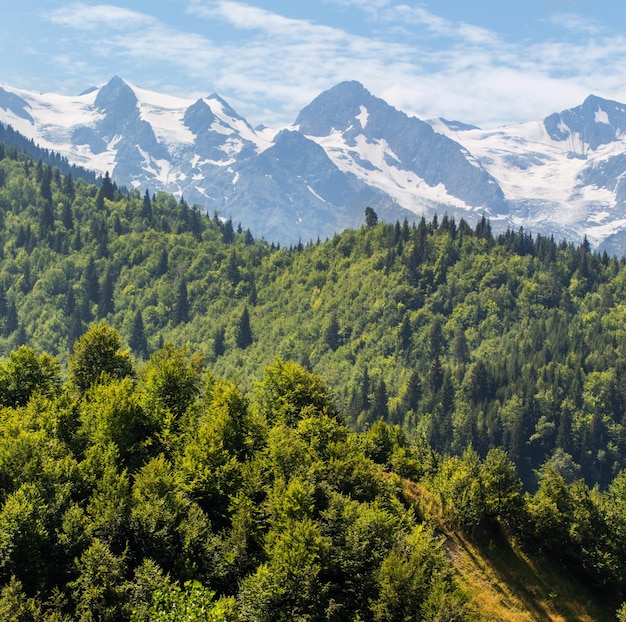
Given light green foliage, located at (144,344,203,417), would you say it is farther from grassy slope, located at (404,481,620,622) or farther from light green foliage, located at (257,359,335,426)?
grassy slope, located at (404,481,620,622)

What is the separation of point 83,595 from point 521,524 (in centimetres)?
4160

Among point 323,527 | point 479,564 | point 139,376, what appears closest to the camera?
point 323,527

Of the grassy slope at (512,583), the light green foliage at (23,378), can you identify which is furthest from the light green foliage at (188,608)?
the light green foliage at (23,378)

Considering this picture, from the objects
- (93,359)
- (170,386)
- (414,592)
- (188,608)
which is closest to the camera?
(188,608)

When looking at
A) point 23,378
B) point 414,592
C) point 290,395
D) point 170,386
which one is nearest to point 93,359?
point 23,378

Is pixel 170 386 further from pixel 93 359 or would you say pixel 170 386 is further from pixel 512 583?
pixel 512 583

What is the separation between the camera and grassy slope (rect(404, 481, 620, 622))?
66.2 metres

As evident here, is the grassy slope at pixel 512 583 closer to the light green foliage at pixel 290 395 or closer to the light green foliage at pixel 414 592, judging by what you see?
the light green foliage at pixel 414 592

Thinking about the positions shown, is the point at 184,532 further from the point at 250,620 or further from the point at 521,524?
the point at 521,524

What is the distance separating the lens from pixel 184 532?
59.8 meters

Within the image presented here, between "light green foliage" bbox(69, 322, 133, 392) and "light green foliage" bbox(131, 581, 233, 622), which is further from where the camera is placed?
"light green foliage" bbox(69, 322, 133, 392)

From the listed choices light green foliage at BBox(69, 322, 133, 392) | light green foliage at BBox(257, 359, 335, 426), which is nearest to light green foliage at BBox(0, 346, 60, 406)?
light green foliage at BBox(69, 322, 133, 392)

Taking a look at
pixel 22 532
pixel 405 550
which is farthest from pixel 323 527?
pixel 22 532

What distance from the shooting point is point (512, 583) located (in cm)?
6962
